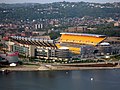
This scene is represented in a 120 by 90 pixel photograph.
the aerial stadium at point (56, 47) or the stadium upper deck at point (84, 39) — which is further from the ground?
the stadium upper deck at point (84, 39)

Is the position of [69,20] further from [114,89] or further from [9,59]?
[114,89]

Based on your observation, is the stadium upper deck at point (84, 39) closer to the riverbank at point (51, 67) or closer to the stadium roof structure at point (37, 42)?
the stadium roof structure at point (37, 42)

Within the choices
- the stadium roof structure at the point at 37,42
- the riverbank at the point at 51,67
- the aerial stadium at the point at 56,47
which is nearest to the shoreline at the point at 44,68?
the riverbank at the point at 51,67

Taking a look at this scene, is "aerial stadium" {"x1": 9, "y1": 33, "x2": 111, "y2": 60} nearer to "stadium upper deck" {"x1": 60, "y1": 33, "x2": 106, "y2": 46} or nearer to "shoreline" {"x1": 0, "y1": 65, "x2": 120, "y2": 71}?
"stadium upper deck" {"x1": 60, "y1": 33, "x2": 106, "y2": 46}

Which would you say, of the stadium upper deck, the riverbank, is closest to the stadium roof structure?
the stadium upper deck

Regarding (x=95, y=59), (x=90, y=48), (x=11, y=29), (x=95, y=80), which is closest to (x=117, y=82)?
(x=95, y=80)

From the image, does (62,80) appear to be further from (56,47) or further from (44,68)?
(56,47)
